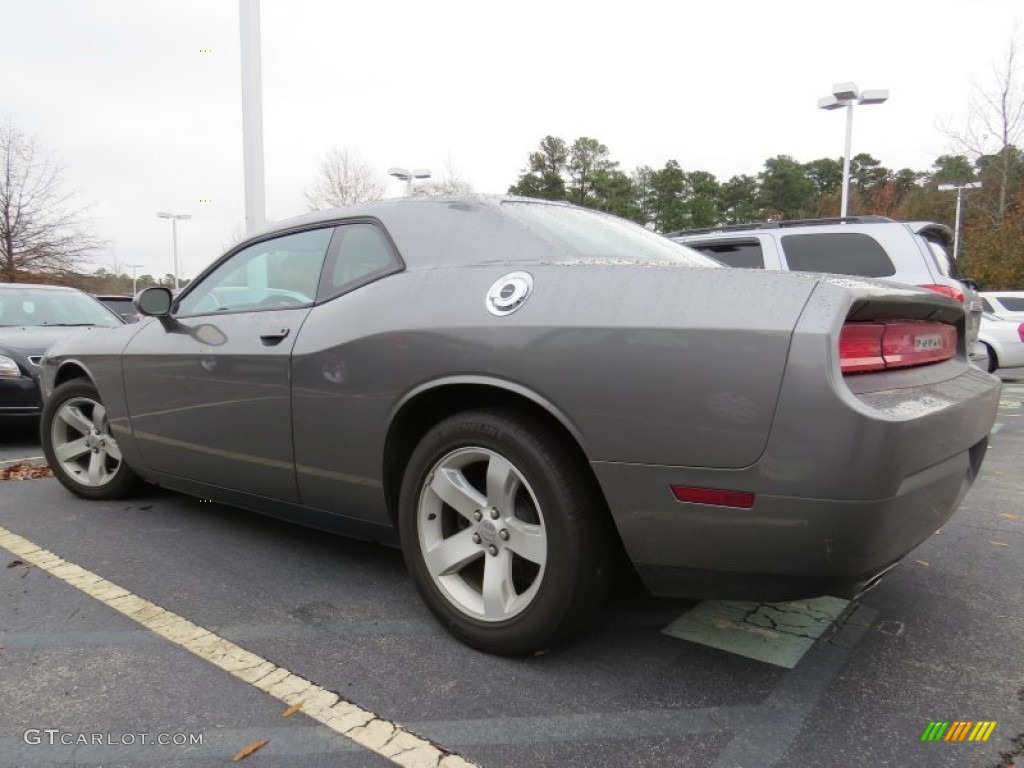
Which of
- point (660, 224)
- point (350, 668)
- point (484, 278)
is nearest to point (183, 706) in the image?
point (350, 668)

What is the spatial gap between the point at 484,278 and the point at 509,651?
1.19 m

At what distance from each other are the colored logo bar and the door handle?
2453 millimetres

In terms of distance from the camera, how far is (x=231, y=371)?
9.77 ft

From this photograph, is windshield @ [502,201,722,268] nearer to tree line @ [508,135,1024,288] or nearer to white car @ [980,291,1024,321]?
→ white car @ [980,291,1024,321]

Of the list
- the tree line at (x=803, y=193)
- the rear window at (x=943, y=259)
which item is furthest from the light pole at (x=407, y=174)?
the rear window at (x=943, y=259)

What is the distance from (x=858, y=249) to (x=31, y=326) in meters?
7.30

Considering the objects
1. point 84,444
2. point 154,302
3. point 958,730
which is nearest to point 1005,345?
point 958,730

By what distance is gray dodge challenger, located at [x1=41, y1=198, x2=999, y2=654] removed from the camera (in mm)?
1740

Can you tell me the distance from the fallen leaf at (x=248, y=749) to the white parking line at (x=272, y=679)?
0.15 m

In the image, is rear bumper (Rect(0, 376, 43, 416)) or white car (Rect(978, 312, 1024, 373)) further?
white car (Rect(978, 312, 1024, 373))

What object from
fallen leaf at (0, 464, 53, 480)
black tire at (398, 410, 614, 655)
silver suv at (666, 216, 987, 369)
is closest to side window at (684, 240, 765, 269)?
silver suv at (666, 216, 987, 369)

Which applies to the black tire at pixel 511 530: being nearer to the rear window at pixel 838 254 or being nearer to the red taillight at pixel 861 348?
the red taillight at pixel 861 348

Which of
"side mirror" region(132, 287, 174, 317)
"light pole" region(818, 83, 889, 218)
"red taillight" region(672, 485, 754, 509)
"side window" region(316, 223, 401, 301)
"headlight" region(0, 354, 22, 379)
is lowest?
"headlight" region(0, 354, 22, 379)

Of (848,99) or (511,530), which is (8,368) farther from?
(848,99)
